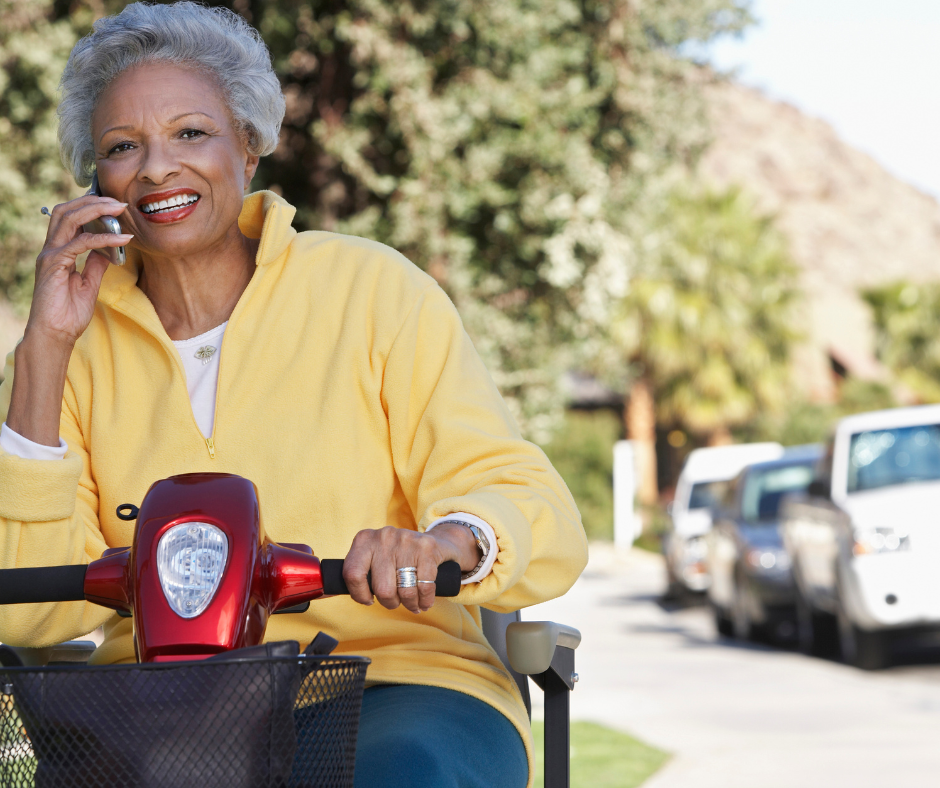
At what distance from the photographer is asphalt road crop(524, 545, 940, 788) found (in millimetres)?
6465

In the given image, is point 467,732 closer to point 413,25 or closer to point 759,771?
point 759,771

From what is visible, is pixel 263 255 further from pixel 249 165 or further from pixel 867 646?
pixel 867 646

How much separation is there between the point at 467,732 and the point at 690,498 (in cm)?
1791

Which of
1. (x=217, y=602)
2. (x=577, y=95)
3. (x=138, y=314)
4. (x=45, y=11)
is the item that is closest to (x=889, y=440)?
(x=577, y=95)

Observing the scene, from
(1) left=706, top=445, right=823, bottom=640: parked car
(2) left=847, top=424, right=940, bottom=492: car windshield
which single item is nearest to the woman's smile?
(2) left=847, top=424, right=940, bottom=492: car windshield

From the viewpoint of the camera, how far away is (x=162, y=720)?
1423mm

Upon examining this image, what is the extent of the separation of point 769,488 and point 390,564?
42.2 feet

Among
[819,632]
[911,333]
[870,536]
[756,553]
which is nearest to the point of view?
[870,536]

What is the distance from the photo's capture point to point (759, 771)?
646 centimetres

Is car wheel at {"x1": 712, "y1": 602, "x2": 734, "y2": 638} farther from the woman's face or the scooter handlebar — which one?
the scooter handlebar

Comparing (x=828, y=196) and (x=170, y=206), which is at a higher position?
(x=828, y=196)

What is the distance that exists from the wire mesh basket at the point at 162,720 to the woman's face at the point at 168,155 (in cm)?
110

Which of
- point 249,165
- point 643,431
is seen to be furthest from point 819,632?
point 643,431

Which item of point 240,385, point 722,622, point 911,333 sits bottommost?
point 722,622
